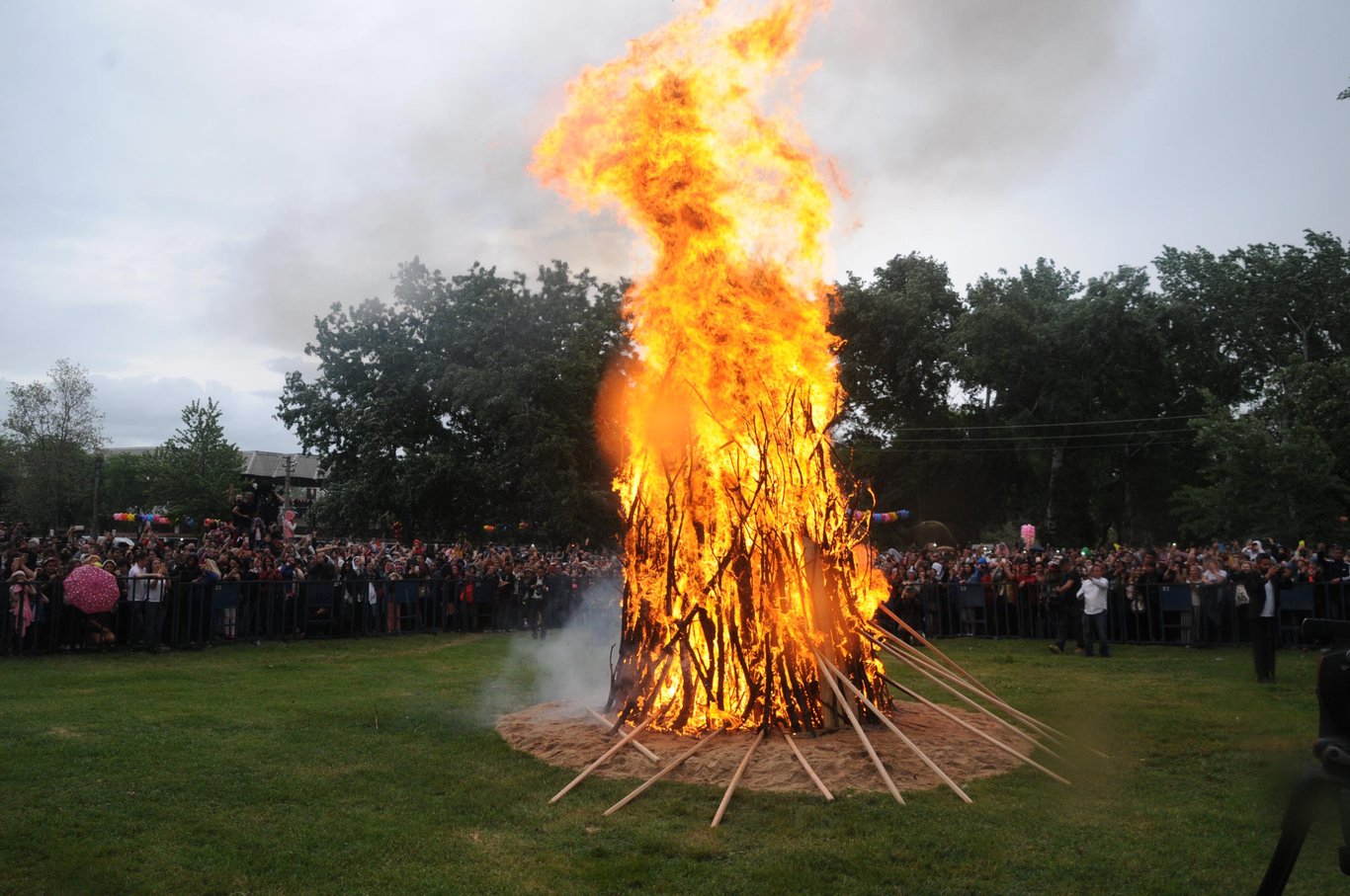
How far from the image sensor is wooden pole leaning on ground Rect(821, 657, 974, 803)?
7535 millimetres

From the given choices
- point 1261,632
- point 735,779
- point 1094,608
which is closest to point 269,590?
point 735,779

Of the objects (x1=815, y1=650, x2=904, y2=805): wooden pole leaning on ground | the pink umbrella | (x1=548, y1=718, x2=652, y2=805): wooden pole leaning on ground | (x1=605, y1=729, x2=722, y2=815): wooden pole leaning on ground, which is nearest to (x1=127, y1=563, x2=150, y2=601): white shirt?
the pink umbrella

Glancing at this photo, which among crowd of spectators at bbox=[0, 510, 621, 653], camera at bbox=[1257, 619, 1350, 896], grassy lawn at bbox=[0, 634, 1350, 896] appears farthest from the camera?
crowd of spectators at bbox=[0, 510, 621, 653]

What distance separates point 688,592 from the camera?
31.3 ft

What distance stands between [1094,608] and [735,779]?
12.7 metres

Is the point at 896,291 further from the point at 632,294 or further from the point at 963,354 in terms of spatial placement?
the point at 632,294

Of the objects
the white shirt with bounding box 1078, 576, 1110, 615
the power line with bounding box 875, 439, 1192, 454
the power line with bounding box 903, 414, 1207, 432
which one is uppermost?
the power line with bounding box 903, 414, 1207, 432

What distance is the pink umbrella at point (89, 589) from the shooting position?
15648 millimetres

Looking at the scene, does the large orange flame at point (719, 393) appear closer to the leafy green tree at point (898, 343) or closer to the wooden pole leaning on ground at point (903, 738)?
the wooden pole leaning on ground at point (903, 738)

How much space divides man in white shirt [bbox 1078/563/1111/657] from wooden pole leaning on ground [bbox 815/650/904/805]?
1056cm

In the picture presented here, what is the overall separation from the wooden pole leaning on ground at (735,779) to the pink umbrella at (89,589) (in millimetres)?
12473

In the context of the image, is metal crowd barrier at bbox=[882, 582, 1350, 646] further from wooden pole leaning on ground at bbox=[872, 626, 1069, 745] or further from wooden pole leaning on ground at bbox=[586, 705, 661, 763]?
wooden pole leaning on ground at bbox=[586, 705, 661, 763]

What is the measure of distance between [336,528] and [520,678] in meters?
28.9

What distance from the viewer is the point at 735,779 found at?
7406 millimetres
